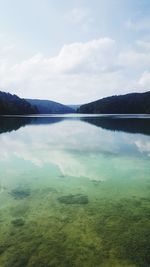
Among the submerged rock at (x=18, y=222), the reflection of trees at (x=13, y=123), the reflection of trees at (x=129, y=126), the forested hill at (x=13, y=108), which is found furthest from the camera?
the forested hill at (x=13, y=108)

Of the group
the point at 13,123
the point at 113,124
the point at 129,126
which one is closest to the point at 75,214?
the point at 129,126

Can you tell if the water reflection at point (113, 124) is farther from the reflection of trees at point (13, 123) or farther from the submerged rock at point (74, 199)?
the submerged rock at point (74, 199)

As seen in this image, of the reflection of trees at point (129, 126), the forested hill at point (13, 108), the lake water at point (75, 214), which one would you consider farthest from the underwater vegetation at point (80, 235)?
the forested hill at point (13, 108)

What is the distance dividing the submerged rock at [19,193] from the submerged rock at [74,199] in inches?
65.2

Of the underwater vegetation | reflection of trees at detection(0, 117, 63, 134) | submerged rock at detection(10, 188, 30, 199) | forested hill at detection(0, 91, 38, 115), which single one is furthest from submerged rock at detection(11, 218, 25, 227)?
forested hill at detection(0, 91, 38, 115)

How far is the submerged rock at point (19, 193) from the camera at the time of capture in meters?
11.4

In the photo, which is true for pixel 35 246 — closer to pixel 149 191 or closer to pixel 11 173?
pixel 149 191

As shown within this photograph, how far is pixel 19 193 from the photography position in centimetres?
1182

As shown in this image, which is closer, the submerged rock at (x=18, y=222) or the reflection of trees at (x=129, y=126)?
the submerged rock at (x=18, y=222)

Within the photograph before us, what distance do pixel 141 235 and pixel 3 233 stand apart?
161 inches

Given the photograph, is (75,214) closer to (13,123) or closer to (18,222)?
(18,222)

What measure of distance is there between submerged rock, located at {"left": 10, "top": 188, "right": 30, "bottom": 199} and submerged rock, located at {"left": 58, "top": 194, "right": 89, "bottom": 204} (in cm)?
166

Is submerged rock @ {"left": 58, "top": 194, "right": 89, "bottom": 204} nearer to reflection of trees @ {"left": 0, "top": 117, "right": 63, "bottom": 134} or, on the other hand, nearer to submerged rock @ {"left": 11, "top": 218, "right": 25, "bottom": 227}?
submerged rock @ {"left": 11, "top": 218, "right": 25, "bottom": 227}

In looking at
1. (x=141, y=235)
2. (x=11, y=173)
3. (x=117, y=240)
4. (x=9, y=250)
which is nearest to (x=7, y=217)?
(x=9, y=250)
